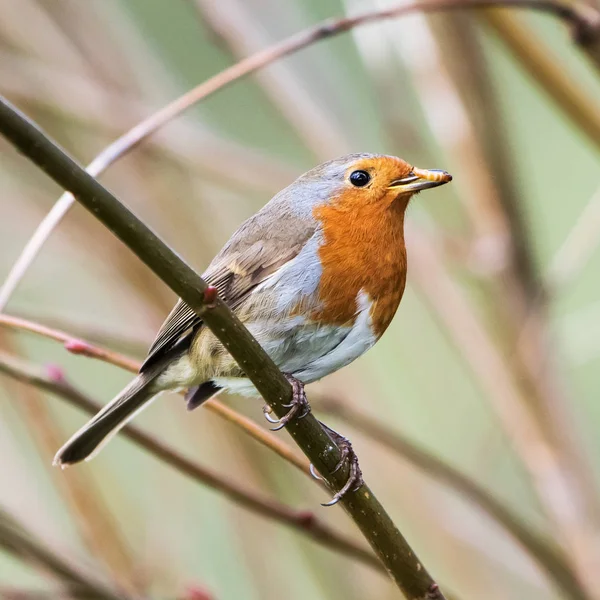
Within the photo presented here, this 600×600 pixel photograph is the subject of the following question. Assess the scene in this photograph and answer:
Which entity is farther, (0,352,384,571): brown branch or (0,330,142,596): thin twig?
(0,330,142,596): thin twig

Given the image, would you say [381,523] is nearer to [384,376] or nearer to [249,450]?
[249,450]

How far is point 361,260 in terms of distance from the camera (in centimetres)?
215

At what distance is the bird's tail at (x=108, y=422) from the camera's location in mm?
2258

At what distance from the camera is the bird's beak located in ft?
6.97

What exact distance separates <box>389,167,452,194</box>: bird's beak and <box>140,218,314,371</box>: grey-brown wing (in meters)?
0.25

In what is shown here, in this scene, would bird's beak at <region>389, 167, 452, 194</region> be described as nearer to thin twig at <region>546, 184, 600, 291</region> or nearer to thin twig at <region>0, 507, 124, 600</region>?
thin twig at <region>546, 184, 600, 291</region>

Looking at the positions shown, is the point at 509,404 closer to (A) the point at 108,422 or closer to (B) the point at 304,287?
(B) the point at 304,287

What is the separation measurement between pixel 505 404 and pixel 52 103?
1.63 m

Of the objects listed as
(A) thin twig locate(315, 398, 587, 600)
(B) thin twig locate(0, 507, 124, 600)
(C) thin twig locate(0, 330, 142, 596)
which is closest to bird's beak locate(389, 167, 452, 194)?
(A) thin twig locate(315, 398, 587, 600)

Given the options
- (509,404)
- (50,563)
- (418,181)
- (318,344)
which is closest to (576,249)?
(509,404)

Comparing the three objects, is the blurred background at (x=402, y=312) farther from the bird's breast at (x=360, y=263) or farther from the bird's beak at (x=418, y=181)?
the bird's beak at (x=418, y=181)

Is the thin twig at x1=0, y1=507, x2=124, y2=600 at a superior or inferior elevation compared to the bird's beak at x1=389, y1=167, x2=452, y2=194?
inferior

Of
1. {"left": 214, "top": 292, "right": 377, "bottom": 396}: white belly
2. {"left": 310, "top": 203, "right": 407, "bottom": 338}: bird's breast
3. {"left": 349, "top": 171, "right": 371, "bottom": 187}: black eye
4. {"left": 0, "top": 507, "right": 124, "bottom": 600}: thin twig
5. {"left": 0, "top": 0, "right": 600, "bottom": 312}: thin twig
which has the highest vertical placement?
{"left": 349, "top": 171, "right": 371, "bottom": 187}: black eye

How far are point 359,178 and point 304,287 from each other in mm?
406
